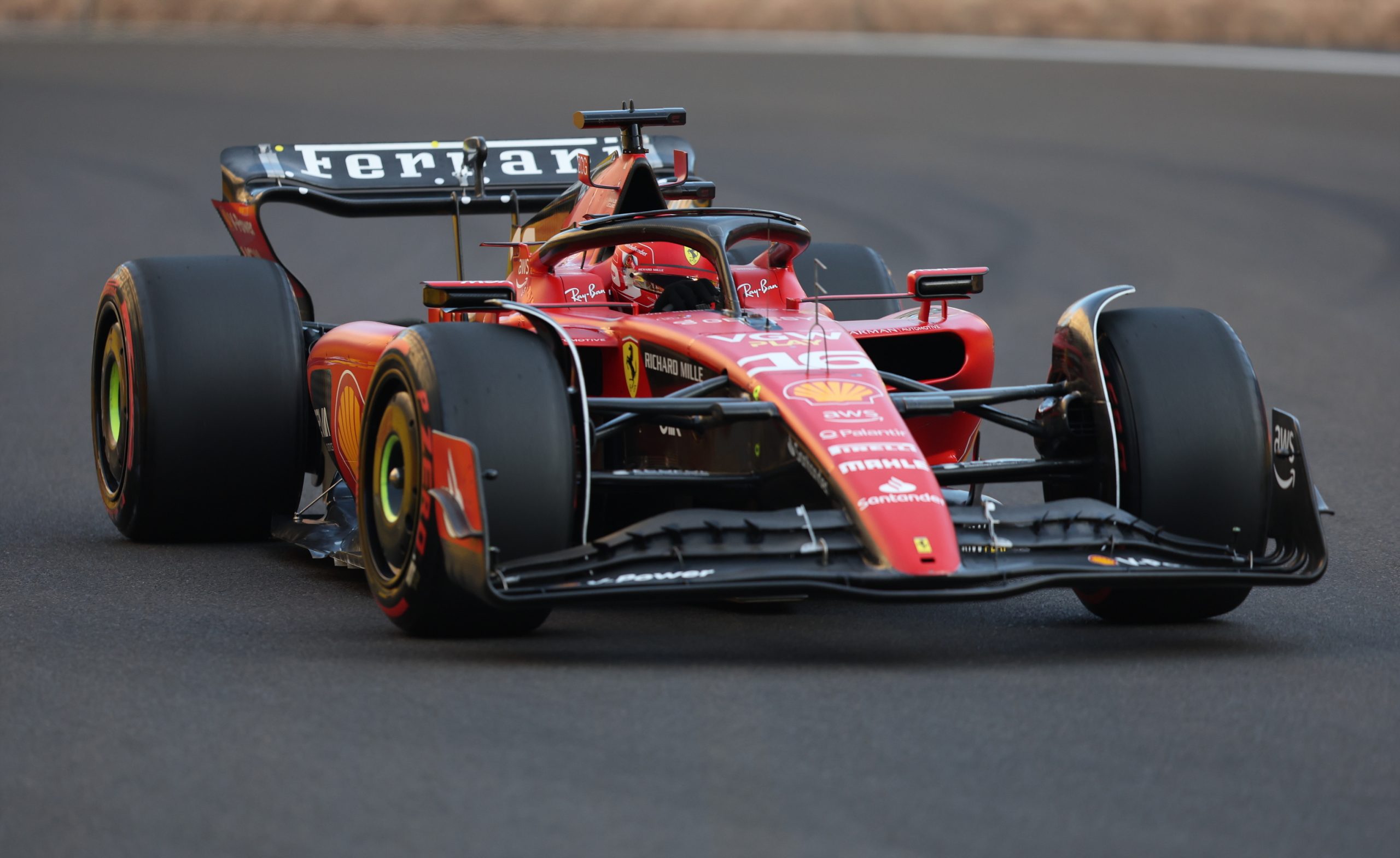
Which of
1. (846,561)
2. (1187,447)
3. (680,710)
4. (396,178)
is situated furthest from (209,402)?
(1187,447)

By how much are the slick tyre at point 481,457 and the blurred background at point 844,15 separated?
2900 cm

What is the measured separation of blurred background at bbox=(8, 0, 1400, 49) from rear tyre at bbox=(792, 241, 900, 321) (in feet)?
83.1

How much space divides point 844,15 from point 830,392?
31746 millimetres

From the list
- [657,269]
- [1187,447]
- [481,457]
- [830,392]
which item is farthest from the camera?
[657,269]

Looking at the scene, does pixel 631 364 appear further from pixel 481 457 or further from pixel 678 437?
pixel 481 457

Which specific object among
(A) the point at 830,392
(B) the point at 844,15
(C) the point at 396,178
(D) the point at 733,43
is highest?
(B) the point at 844,15

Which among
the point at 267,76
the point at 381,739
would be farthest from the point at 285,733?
the point at 267,76

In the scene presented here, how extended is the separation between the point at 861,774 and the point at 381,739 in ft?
3.74

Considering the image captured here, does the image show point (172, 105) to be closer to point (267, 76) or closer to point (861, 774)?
point (267, 76)

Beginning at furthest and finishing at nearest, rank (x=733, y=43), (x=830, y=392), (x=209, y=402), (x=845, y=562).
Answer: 1. (x=733, y=43)
2. (x=209, y=402)
3. (x=830, y=392)
4. (x=845, y=562)

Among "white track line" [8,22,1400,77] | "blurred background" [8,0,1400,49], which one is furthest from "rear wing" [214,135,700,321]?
"blurred background" [8,0,1400,49]

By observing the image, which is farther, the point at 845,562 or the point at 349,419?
the point at 349,419

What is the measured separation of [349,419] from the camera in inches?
292

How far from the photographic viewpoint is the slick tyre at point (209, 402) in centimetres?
775
